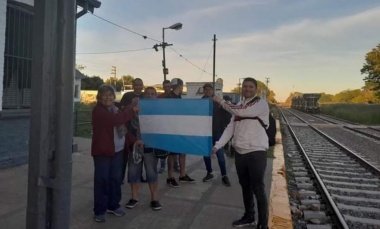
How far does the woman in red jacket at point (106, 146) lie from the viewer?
408 centimetres

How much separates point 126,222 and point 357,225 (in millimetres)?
3553

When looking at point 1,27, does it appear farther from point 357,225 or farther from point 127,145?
point 357,225

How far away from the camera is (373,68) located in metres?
48.6

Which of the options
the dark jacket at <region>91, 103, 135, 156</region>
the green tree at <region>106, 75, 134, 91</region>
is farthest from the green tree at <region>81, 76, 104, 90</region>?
the dark jacket at <region>91, 103, 135, 156</region>

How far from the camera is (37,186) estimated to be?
77.5 inches

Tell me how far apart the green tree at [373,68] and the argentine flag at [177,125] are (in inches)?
1904

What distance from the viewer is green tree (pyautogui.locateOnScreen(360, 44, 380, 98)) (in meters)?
46.8

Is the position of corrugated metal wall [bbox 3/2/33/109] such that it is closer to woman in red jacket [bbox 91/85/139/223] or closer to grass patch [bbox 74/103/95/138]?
woman in red jacket [bbox 91/85/139/223]

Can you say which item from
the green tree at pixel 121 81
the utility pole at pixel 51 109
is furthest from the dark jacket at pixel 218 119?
the green tree at pixel 121 81

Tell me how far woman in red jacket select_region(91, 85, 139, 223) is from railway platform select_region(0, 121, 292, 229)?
291mm

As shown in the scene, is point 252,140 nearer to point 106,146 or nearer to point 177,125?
point 177,125

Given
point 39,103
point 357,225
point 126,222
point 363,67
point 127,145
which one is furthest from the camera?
point 363,67

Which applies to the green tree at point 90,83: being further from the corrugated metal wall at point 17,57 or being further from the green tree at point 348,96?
the green tree at point 348,96

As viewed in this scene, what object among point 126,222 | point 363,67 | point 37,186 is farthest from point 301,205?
point 363,67
